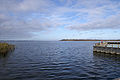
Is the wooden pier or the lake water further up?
the wooden pier

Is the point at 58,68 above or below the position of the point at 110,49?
below

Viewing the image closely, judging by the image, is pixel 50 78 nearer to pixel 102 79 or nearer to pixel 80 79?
pixel 80 79

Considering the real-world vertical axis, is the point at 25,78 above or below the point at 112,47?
below

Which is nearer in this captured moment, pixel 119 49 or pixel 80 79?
pixel 80 79

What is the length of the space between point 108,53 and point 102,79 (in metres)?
20.4

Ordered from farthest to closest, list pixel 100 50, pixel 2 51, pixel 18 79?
pixel 100 50 < pixel 2 51 < pixel 18 79

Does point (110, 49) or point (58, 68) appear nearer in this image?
point (58, 68)

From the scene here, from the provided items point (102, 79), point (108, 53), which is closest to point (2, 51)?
point (102, 79)

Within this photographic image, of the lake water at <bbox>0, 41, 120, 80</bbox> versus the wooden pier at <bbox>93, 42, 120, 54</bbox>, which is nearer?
the lake water at <bbox>0, 41, 120, 80</bbox>

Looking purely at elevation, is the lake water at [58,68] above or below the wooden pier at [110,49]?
below

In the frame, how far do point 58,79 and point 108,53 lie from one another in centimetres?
2298

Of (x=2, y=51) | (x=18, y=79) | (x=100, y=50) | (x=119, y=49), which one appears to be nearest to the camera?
(x=18, y=79)

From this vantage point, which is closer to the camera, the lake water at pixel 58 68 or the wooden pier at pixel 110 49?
the lake water at pixel 58 68

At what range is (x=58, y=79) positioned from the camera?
11.0 m
